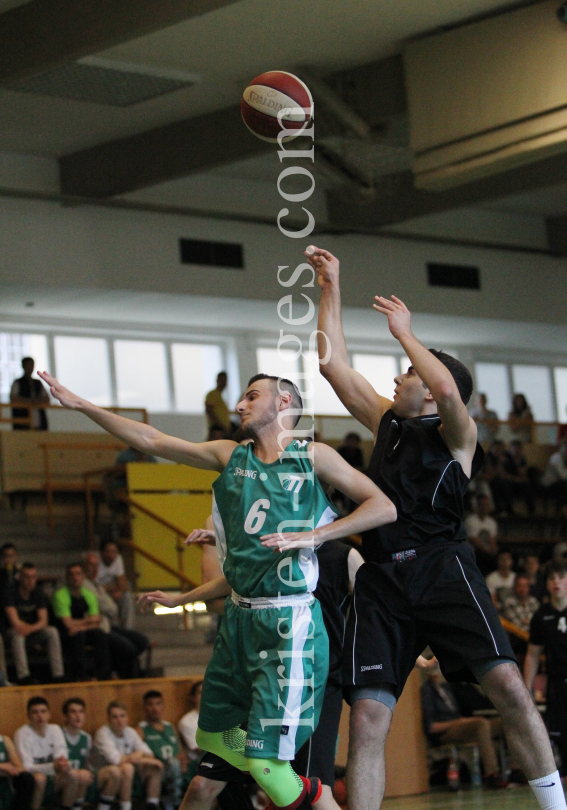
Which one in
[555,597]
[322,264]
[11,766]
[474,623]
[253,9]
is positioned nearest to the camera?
[474,623]

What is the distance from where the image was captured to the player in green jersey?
420 cm

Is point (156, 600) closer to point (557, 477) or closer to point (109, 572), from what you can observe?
point (109, 572)

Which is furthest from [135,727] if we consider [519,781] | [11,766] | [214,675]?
[214,675]

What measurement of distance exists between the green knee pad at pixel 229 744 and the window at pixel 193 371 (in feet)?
51.7

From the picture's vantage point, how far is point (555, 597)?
944 centimetres

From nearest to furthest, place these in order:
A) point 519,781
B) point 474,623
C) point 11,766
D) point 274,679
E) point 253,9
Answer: point 274,679 < point 474,623 < point 11,766 < point 519,781 < point 253,9

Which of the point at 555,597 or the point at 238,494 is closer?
the point at 238,494

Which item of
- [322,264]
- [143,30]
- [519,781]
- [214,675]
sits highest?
[143,30]

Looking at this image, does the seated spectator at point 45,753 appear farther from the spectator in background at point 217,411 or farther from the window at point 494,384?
the window at point 494,384

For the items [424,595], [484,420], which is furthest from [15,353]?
[424,595]

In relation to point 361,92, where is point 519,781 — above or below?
below

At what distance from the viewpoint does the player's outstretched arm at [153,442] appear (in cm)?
455

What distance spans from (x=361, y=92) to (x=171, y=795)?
8.26 metres

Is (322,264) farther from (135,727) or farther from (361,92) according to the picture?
(361,92)
